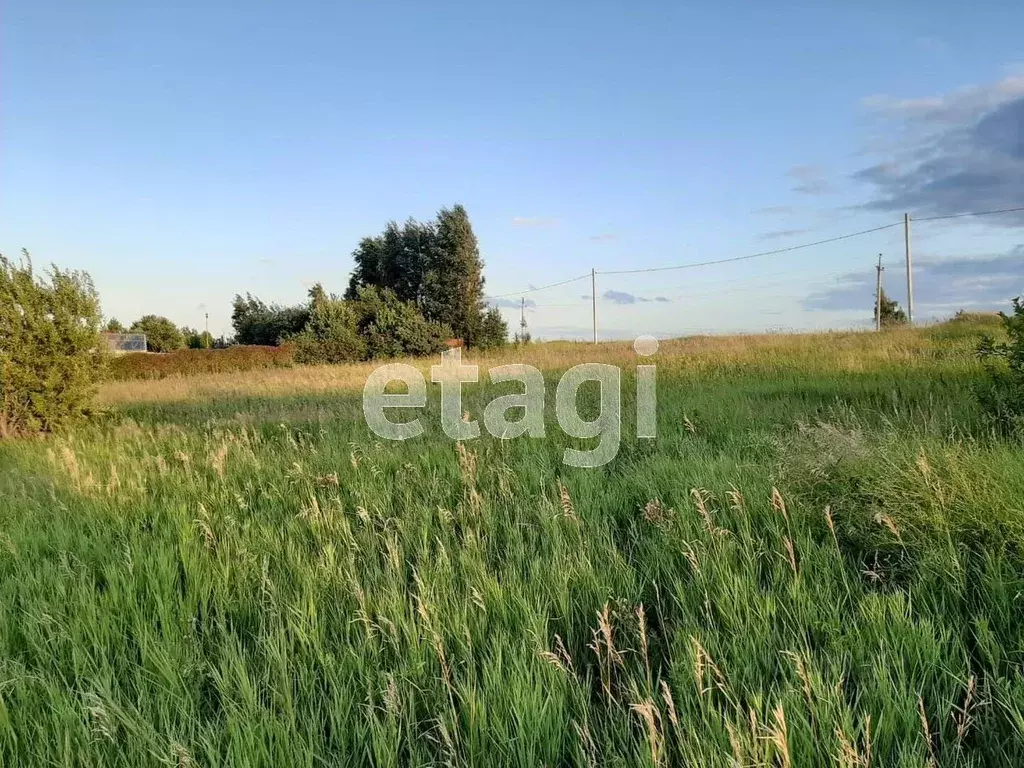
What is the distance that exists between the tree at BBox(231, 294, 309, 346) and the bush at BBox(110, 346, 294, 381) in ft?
21.3

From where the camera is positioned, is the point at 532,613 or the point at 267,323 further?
the point at 267,323

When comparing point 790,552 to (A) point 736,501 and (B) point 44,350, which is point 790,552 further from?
(B) point 44,350

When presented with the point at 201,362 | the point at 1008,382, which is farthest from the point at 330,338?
the point at 1008,382

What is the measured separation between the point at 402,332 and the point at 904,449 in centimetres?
2859

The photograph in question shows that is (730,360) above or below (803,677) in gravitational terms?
above

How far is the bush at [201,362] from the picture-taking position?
86.3 feet

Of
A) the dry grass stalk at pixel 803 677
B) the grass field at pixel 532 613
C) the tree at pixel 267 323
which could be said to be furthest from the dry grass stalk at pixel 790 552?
the tree at pixel 267 323

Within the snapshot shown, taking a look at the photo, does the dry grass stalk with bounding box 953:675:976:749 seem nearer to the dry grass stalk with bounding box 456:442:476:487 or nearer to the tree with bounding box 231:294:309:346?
the dry grass stalk with bounding box 456:442:476:487

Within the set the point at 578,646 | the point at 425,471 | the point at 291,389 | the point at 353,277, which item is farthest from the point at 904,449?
the point at 353,277

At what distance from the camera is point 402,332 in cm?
3066

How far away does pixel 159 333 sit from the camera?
215 ft

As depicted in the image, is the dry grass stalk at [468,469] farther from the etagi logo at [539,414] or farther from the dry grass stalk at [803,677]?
the dry grass stalk at [803,677]

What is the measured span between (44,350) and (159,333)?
66421mm

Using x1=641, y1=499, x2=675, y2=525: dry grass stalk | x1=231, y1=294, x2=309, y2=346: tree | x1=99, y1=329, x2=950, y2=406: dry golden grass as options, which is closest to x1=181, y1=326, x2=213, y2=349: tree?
x1=231, y1=294, x2=309, y2=346: tree
